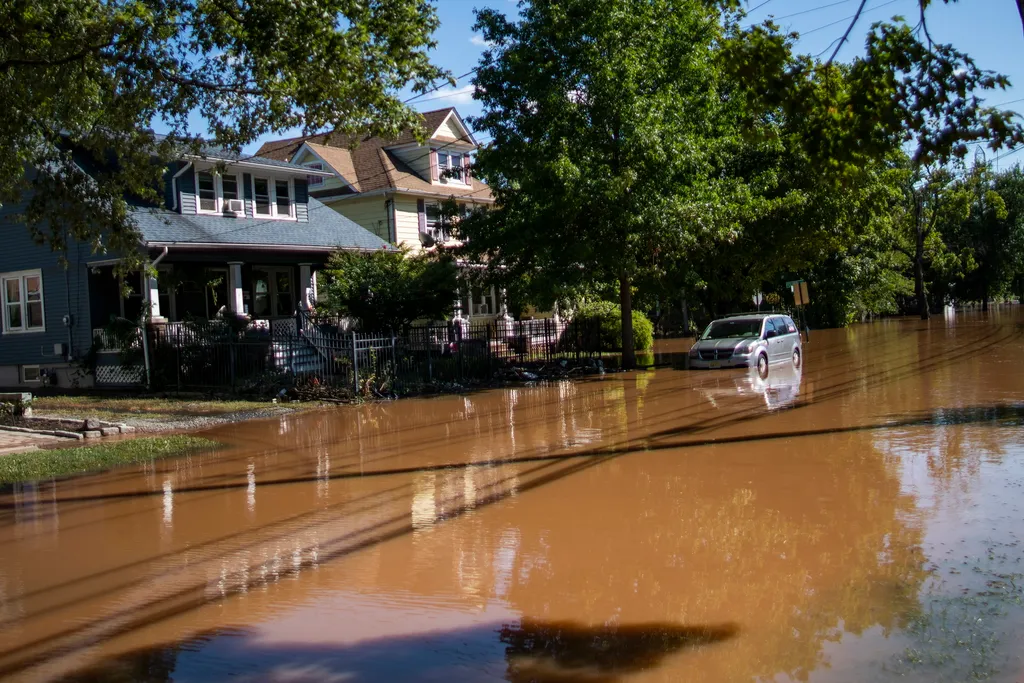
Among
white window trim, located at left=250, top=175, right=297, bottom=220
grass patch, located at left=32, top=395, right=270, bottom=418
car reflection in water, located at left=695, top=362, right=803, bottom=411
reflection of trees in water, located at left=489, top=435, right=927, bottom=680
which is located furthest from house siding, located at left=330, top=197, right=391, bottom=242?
reflection of trees in water, located at left=489, top=435, right=927, bottom=680

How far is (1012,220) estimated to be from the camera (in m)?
64.8

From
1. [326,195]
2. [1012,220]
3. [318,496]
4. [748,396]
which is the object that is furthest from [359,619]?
[1012,220]

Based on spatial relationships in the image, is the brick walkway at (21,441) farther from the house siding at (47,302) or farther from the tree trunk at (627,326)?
the tree trunk at (627,326)

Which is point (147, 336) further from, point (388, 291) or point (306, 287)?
point (306, 287)

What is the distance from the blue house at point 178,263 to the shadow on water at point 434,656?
1907cm

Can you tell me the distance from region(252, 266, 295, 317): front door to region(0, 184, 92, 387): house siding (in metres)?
5.71

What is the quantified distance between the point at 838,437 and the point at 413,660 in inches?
338

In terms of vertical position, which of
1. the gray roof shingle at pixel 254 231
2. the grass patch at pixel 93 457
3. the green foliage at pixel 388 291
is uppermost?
the gray roof shingle at pixel 254 231

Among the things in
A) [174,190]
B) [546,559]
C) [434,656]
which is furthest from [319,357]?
[434,656]

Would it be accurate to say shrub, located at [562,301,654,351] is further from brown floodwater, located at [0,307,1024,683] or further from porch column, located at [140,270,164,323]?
brown floodwater, located at [0,307,1024,683]

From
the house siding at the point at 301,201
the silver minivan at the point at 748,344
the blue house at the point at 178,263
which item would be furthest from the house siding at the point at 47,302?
the silver minivan at the point at 748,344

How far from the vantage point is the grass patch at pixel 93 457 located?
39.2ft

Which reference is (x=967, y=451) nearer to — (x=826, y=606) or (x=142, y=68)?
(x=826, y=606)

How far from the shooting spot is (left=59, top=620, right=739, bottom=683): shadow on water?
4930 mm
